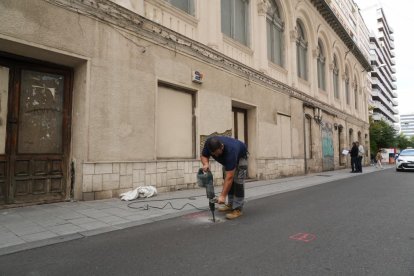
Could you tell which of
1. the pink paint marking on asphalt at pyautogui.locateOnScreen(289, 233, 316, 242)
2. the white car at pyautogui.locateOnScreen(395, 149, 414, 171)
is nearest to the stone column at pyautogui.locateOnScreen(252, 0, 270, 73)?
the pink paint marking on asphalt at pyautogui.locateOnScreen(289, 233, 316, 242)

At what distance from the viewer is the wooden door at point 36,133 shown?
609 cm

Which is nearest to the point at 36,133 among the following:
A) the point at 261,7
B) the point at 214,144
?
the point at 214,144

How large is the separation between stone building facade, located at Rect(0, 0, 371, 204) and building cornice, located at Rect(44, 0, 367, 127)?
0.03 metres

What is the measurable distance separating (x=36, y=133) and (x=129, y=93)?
2304 mm

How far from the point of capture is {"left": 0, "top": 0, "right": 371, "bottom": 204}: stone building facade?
6211 millimetres

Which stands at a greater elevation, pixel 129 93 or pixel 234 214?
pixel 129 93

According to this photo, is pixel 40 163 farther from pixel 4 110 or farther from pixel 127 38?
pixel 127 38

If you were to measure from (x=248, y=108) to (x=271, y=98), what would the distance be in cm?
177

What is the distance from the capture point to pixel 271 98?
14.1 m

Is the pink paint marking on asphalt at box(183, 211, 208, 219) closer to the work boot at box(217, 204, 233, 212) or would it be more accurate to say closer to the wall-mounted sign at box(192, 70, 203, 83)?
the work boot at box(217, 204, 233, 212)

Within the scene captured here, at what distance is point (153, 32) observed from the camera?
8.34 metres

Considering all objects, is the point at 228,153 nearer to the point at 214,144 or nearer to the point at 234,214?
the point at 214,144

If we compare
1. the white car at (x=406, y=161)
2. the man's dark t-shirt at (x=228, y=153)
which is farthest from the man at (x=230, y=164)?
the white car at (x=406, y=161)

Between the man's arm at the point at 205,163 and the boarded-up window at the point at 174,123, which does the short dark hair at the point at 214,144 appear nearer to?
the man's arm at the point at 205,163
